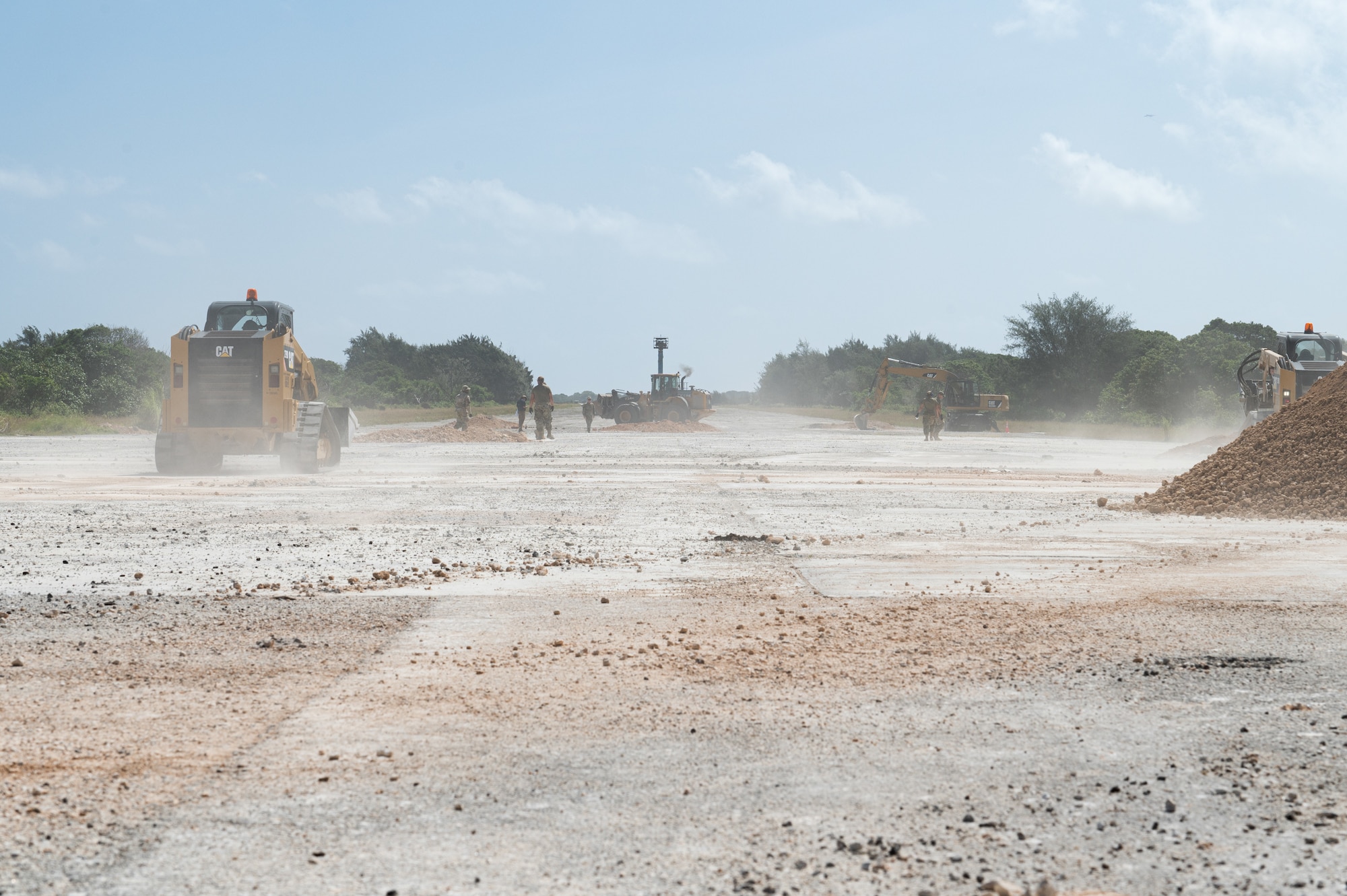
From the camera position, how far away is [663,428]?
48.8 m

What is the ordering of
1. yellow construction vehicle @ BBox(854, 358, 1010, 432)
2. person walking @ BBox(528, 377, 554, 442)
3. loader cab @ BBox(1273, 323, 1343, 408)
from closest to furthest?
1. loader cab @ BBox(1273, 323, 1343, 408)
2. person walking @ BBox(528, 377, 554, 442)
3. yellow construction vehicle @ BBox(854, 358, 1010, 432)

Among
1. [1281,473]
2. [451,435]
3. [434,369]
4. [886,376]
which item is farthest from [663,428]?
[434,369]

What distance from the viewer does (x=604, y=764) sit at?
4.02 m

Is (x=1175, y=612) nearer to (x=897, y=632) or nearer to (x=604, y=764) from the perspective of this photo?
(x=897, y=632)

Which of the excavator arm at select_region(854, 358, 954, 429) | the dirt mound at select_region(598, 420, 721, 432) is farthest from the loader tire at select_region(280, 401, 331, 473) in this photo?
the excavator arm at select_region(854, 358, 954, 429)

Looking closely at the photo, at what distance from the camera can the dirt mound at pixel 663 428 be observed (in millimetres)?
48156

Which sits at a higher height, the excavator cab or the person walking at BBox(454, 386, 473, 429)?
the excavator cab

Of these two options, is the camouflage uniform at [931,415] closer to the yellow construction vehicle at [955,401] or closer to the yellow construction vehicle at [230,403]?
the yellow construction vehicle at [955,401]

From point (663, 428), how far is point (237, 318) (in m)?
29.3

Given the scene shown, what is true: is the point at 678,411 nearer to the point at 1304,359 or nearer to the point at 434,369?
the point at 1304,359

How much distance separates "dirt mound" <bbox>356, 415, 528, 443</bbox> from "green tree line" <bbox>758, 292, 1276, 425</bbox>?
2511 cm

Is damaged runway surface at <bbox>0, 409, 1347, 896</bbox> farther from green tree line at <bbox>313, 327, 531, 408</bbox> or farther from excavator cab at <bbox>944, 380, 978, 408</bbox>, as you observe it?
green tree line at <bbox>313, 327, 531, 408</bbox>

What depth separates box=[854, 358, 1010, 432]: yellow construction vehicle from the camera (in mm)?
51062

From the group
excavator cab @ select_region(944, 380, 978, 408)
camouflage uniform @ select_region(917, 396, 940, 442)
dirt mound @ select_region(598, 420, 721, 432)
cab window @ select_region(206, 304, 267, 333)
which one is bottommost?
dirt mound @ select_region(598, 420, 721, 432)
